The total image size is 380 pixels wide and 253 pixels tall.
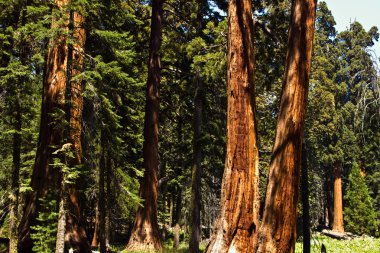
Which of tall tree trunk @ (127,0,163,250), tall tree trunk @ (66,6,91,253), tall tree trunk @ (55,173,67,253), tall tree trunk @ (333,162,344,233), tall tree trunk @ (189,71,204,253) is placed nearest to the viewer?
tall tree trunk @ (55,173,67,253)

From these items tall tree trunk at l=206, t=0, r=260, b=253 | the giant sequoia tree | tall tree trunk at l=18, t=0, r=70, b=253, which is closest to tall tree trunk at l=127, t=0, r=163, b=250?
the giant sequoia tree

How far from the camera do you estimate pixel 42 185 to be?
350 inches

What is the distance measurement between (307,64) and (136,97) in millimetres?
10892

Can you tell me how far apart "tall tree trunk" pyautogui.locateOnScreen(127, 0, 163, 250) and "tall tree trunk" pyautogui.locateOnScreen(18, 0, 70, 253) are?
4.10 m

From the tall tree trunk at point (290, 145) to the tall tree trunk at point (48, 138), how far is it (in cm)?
537

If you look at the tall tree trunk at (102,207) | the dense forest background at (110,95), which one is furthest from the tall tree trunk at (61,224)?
the tall tree trunk at (102,207)

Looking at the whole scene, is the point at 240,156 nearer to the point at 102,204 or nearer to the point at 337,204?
the point at 102,204

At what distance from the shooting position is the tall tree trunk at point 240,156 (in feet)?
17.2

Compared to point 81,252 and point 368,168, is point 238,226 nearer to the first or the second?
point 81,252

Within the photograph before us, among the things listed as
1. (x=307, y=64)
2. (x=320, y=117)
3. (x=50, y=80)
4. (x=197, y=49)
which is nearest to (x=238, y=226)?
(x=307, y=64)

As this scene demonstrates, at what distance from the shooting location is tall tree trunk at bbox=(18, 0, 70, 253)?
28.7 feet

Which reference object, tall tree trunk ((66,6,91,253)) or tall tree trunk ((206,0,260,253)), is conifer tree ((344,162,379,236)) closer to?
tall tree trunk ((66,6,91,253))

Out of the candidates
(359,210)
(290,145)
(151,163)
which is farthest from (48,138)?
(359,210)

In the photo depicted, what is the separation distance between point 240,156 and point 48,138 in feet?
17.6
